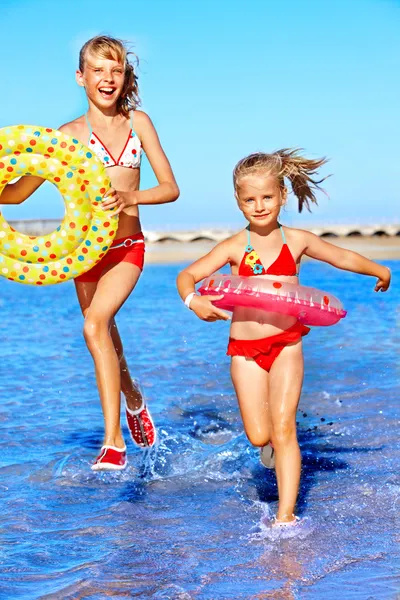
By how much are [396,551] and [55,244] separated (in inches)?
88.5

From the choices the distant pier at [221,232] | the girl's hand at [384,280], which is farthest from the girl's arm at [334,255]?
the distant pier at [221,232]

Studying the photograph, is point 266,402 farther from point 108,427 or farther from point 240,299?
point 108,427

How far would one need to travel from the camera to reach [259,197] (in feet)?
13.2

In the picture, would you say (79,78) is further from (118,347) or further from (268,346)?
(268,346)

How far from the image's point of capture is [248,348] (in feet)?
13.2

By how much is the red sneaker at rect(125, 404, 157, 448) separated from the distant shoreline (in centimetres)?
2756

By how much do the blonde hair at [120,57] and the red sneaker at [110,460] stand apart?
5.85 ft

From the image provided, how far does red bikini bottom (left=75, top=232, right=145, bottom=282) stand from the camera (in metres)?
4.76

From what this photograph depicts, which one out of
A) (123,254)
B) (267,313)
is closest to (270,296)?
(267,313)

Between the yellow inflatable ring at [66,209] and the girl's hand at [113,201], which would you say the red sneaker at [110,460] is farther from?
the girl's hand at [113,201]

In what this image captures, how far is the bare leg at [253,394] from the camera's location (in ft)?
13.3

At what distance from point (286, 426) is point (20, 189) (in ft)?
6.44

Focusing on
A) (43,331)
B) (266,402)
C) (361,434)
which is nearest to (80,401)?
(361,434)

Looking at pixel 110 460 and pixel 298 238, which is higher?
pixel 298 238
